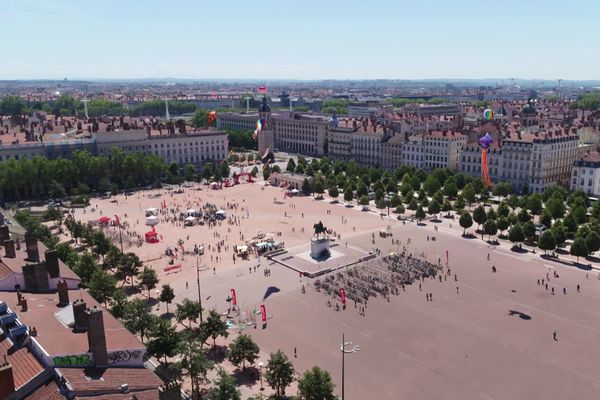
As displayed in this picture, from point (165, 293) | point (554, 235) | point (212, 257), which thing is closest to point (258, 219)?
point (212, 257)

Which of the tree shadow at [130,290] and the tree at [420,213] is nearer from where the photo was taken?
the tree shadow at [130,290]

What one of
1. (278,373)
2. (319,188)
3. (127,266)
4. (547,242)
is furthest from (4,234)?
(319,188)

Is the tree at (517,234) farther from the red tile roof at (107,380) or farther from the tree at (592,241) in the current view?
the red tile roof at (107,380)

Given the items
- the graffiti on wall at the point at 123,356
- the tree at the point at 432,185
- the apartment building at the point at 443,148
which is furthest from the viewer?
the apartment building at the point at 443,148

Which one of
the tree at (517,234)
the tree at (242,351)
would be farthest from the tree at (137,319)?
the tree at (517,234)

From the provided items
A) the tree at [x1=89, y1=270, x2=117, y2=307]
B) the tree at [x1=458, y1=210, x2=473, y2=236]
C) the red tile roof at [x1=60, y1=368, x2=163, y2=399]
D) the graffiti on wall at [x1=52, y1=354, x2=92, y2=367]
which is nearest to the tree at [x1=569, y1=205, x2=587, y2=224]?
the tree at [x1=458, y1=210, x2=473, y2=236]

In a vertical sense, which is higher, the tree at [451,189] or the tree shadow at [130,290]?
the tree at [451,189]

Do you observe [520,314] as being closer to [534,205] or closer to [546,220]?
[546,220]
